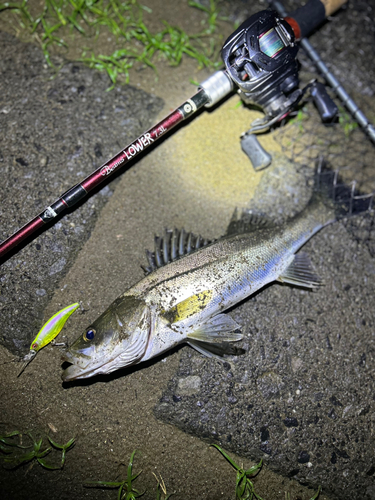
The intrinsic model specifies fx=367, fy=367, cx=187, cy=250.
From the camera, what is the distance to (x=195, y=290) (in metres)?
2.89

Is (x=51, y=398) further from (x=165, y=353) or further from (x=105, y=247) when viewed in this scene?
(x=105, y=247)

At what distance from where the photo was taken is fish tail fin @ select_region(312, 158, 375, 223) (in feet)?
11.8

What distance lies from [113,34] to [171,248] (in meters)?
2.44

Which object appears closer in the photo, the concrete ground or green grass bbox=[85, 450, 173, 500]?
green grass bbox=[85, 450, 173, 500]

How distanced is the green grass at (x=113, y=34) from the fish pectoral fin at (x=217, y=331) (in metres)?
2.57

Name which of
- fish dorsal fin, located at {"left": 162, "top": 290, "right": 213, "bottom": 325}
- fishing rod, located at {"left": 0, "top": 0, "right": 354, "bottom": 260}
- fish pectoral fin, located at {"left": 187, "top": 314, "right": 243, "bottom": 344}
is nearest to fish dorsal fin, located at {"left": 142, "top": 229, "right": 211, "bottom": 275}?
fish dorsal fin, located at {"left": 162, "top": 290, "right": 213, "bottom": 325}

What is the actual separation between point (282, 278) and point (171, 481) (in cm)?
189

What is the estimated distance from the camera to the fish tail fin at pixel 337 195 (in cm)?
359

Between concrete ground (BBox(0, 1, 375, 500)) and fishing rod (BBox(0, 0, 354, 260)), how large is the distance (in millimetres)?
360

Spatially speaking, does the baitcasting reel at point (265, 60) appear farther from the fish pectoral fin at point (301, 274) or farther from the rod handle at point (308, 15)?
the fish pectoral fin at point (301, 274)

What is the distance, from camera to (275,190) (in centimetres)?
372

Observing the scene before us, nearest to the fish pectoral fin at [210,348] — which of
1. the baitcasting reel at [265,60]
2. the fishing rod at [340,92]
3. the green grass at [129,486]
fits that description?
Result: the green grass at [129,486]


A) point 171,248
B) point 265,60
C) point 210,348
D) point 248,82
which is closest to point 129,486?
point 210,348

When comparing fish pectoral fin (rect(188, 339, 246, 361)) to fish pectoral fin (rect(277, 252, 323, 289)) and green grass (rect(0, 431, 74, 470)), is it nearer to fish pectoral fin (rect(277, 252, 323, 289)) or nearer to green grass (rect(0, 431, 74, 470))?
fish pectoral fin (rect(277, 252, 323, 289))
